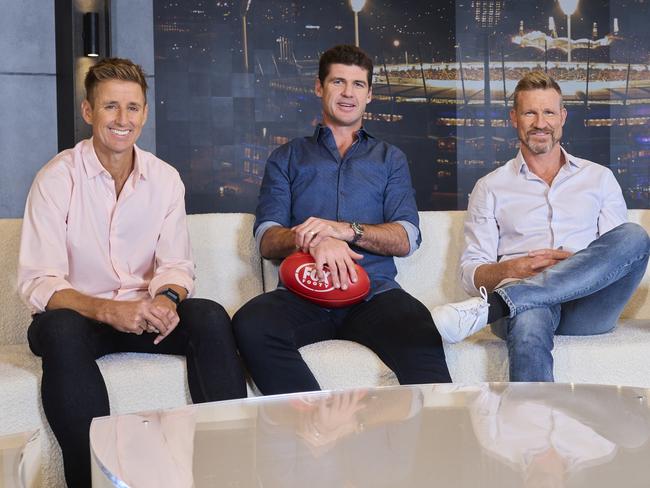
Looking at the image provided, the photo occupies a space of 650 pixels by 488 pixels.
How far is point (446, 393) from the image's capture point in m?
1.84

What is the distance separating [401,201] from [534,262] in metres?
0.47

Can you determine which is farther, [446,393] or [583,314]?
[583,314]

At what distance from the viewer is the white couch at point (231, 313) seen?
7.74ft

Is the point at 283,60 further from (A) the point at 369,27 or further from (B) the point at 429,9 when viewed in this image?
(B) the point at 429,9

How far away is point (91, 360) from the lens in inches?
90.0

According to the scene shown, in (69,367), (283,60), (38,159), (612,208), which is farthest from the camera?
(283,60)


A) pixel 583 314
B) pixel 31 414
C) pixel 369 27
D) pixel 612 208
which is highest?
pixel 369 27

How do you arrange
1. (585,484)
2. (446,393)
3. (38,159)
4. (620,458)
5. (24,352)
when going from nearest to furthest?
(585,484), (620,458), (446,393), (24,352), (38,159)

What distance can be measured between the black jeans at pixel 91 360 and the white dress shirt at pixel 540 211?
0.92m

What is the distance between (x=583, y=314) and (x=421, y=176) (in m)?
3.41

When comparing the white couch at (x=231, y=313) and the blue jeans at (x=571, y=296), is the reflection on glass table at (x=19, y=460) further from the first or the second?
the blue jeans at (x=571, y=296)

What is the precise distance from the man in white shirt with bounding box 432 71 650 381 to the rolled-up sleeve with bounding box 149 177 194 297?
711 millimetres

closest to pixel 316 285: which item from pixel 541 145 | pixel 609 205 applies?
pixel 541 145

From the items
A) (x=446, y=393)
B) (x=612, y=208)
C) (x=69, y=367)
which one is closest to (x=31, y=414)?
(x=69, y=367)
